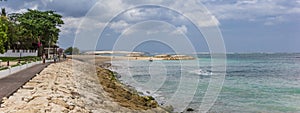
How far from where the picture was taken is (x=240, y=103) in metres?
20.6

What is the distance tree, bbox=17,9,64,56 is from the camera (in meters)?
49.5

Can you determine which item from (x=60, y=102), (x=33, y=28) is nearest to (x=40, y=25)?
(x=33, y=28)

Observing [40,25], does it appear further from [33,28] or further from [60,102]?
[60,102]

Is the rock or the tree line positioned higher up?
the tree line

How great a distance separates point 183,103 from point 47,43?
40.7 meters

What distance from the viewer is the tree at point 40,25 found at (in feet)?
162

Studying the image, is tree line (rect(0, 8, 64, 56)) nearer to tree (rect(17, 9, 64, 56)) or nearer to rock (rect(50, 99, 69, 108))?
tree (rect(17, 9, 64, 56))

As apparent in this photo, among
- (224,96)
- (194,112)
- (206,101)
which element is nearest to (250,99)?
(224,96)

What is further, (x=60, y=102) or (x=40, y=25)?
(x=40, y=25)

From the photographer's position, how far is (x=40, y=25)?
50125mm

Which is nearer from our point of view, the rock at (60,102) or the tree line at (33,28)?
the rock at (60,102)

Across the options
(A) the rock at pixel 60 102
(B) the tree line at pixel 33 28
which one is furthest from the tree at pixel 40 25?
(A) the rock at pixel 60 102

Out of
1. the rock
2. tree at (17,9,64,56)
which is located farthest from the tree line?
the rock

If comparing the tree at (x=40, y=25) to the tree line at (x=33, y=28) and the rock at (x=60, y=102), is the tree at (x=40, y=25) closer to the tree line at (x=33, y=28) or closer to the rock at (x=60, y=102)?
the tree line at (x=33, y=28)
